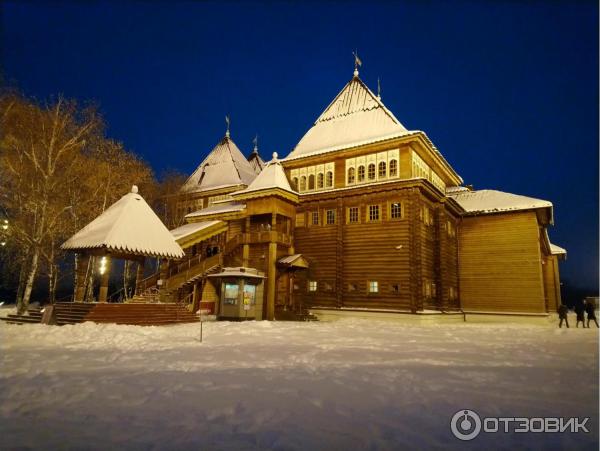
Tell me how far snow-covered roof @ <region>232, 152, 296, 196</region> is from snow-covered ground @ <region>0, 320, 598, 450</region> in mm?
15039

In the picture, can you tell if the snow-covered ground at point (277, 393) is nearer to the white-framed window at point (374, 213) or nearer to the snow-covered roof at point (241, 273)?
the snow-covered roof at point (241, 273)

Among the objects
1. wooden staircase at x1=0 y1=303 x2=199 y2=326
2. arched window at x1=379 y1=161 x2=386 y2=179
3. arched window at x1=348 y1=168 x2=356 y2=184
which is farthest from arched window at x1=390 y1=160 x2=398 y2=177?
wooden staircase at x1=0 y1=303 x2=199 y2=326

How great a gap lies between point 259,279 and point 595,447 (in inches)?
729

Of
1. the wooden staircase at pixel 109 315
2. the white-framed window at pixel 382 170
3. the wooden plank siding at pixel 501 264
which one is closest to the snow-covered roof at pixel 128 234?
the wooden staircase at pixel 109 315

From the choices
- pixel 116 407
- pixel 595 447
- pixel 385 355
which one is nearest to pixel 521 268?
pixel 385 355

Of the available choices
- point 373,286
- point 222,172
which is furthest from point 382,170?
point 222,172

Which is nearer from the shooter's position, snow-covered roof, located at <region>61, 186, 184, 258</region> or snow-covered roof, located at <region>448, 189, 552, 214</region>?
snow-covered roof, located at <region>61, 186, 184, 258</region>

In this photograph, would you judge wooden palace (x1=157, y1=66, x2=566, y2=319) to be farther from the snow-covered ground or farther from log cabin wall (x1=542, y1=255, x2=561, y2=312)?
the snow-covered ground

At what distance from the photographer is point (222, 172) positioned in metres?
39.3

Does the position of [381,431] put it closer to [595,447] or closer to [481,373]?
[595,447]

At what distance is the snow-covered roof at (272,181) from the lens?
25.7 m

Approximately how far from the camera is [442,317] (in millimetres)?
24203

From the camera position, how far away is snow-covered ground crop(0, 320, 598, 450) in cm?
458

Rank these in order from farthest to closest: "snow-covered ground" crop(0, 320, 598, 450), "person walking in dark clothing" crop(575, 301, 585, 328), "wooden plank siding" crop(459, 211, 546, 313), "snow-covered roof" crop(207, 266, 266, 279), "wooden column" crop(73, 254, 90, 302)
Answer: "wooden plank siding" crop(459, 211, 546, 313) < "snow-covered roof" crop(207, 266, 266, 279) < "person walking in dark clothing" crop(575, 301, 585, 328) < "wooden column" crop(73, 254, 90, 302) < "snow-covered ground" crop(0, 320, 598, 450)
